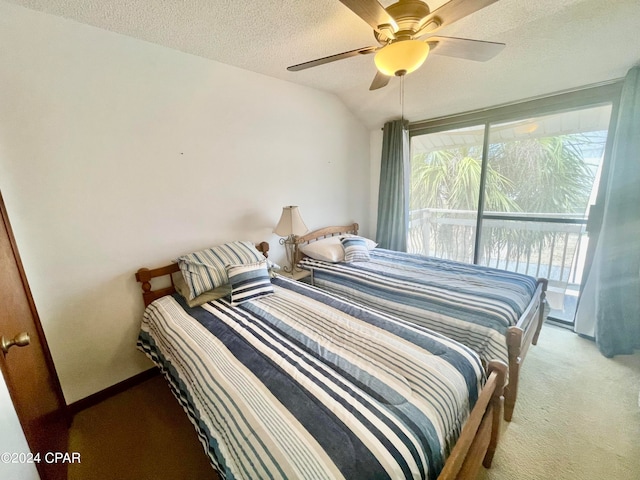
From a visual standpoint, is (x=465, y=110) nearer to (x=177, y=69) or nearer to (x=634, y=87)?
(x=634, y=87)

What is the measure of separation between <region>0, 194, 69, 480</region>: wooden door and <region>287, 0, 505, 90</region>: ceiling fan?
195 cm

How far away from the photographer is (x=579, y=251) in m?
2.74

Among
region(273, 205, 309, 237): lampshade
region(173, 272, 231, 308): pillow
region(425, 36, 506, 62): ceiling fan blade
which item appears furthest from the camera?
region(273, 205, 309, 237): lampshade

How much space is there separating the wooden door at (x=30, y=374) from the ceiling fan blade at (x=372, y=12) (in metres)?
1.86

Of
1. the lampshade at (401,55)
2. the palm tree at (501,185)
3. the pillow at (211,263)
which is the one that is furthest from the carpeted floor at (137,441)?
the palm tree at (501,185)

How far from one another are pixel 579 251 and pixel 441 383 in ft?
9.14

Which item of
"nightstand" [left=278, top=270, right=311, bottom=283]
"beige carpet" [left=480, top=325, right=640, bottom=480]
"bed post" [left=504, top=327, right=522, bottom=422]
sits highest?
"nightstand" [left=278, top=270, right=311, bottom=283]

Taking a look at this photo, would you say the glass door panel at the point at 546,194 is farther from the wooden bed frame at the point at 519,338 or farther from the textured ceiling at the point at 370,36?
the wooden bed frame at the point at 519,338

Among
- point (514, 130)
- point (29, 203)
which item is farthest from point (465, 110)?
point (29, 203)

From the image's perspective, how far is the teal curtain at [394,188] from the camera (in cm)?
337

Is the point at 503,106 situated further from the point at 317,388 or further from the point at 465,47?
the point at 317,388

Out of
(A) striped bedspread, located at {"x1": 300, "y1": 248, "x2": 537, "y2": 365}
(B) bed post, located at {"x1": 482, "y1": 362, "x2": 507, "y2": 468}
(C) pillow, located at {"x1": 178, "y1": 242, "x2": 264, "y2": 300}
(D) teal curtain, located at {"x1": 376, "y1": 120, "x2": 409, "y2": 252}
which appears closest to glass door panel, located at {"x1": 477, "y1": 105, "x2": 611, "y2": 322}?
(D) teal curtain, located at {"x1": 376, "y1": 120, "x2": 409, "y2": 252}

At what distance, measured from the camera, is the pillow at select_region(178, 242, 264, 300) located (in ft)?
6.30

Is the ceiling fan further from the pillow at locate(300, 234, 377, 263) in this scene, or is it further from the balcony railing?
the balcony railing
